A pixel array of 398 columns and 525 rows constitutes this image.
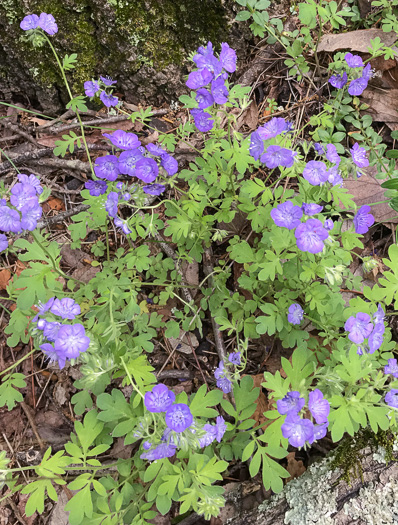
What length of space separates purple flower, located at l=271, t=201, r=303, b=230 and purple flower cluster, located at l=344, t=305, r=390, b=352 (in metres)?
0.55

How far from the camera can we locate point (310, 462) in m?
2.58

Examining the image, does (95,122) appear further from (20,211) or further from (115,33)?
(20,211)

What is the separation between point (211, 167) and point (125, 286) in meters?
0.95

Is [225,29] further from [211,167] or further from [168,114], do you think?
[211,167]

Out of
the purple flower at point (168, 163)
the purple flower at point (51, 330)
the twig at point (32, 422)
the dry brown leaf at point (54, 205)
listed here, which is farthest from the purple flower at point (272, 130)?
the twig at point (32, 422)

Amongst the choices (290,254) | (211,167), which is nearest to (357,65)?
(211,167)

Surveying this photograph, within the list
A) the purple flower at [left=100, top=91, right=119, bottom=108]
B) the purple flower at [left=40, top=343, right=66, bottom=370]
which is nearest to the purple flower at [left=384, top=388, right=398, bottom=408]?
the purple flower at [left=40, top=343, right=66, bottom=370]

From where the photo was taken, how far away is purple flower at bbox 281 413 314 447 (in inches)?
69.6

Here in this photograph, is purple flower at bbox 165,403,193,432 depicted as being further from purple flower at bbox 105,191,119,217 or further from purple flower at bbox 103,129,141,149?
purple flower at bbox 103,129,141,149

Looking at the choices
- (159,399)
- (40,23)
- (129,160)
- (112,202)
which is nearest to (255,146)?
(129,160)

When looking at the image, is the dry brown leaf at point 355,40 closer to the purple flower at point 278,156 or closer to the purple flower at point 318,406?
the purple flower at point 278,156

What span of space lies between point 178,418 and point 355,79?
267 centimetres

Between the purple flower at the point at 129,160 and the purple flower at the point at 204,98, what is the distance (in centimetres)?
44

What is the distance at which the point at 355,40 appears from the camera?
3.44m
